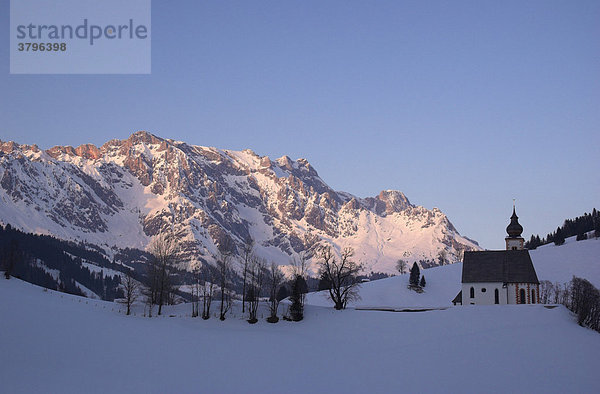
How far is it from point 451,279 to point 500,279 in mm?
85932

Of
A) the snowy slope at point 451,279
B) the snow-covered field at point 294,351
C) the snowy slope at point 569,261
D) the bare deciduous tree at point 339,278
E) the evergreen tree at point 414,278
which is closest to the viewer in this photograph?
the snow-covered field at point 294,351

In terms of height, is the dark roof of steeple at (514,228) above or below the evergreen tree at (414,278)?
above

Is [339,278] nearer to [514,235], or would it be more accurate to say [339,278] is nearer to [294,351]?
[294,351]

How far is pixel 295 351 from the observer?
67625 mm

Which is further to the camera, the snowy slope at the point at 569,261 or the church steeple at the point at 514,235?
the snowy slope at the point at 569,261

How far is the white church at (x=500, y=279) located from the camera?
99188 mm

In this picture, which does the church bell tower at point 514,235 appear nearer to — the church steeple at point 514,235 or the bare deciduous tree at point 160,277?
the church steeple at point 514,235

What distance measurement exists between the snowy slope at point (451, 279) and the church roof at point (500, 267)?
166 ft

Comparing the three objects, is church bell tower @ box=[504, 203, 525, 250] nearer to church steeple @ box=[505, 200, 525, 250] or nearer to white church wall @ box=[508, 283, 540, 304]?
church steeple @ box=[505, 200, 525, 250]

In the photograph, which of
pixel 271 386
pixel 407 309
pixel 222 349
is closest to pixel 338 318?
pixel 407 309

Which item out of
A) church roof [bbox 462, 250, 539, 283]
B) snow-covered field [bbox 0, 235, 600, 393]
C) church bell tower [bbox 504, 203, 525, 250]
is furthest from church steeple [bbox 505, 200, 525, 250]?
snow-covered field [bbox 0, 235, 600, 393]

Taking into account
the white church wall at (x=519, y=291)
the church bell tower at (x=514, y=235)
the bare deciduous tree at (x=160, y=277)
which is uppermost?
the church bell tower at (x=514, y=235)

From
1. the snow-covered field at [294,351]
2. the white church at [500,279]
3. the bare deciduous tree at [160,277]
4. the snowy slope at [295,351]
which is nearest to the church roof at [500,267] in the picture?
the white church at [500,279]

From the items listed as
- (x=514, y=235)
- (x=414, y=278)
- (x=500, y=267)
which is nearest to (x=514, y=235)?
(x=514, y=235)
